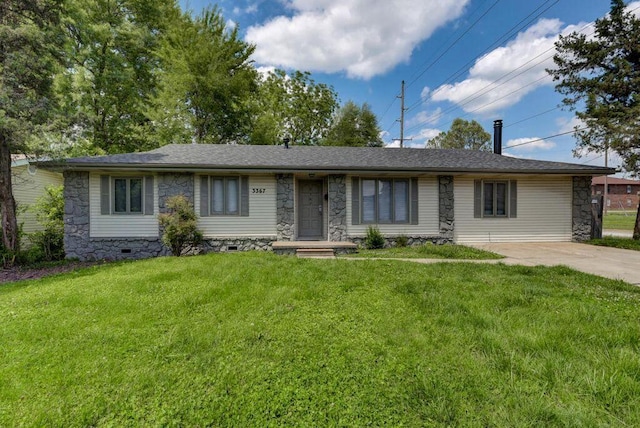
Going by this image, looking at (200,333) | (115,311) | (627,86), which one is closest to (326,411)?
(200,333)

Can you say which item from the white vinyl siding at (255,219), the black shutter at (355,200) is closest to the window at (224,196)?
the white vinyl siding at (255,219)

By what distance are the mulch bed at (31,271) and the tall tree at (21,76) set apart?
95 cm

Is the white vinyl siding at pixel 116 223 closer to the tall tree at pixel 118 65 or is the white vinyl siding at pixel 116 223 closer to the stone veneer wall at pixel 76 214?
the stone veneer wall at pixel 76 214

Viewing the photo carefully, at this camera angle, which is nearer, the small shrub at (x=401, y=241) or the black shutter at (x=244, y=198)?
the black shutter at (x=244, y=198)

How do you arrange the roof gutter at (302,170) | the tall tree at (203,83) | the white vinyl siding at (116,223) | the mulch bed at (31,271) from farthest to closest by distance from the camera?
1. the tall tree at (203,83)
2. the white vinyl siding at (116,223)
3. the roof gutter at (302,170)
4. the mulch bed at (31,271)

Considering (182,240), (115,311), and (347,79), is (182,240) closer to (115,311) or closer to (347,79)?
(115,311)

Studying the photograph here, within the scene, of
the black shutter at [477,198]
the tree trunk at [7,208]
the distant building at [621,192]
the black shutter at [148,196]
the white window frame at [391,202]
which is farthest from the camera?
the distant building at [621,192]

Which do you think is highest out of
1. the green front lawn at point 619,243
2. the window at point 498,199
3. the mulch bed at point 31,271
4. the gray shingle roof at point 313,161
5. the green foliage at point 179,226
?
the gray shingle roof at point 313,161

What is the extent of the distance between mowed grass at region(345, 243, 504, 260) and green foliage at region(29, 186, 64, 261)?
27.5ft

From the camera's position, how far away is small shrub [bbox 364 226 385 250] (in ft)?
28.8

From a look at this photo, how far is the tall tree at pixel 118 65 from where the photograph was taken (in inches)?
528

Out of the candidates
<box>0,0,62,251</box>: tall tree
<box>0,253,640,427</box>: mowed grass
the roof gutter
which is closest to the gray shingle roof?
the roof gutter

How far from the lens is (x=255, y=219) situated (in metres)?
8.79

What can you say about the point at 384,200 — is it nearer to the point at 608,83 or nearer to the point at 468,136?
the point at 608,83
